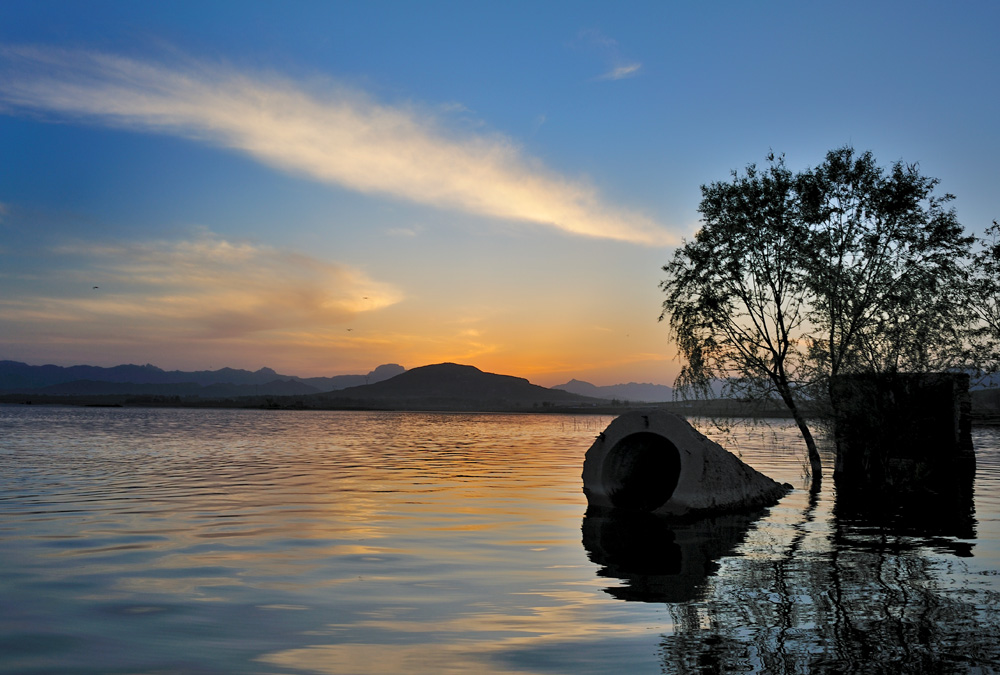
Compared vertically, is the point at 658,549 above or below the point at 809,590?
below

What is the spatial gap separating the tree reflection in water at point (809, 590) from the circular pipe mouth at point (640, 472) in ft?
7.08

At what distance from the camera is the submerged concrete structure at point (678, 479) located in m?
17.5

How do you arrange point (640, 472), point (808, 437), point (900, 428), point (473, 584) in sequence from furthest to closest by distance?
point (808, 437) → point (900, 428) → point (640, 472) → point (473, 584)

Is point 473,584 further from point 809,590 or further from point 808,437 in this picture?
point 808,437

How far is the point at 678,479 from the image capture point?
62.1 feet

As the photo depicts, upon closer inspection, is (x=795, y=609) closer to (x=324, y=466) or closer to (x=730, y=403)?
(x=730, y=403)

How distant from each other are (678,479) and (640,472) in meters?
2.54

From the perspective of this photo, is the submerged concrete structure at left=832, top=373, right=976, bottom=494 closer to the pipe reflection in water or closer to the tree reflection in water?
the tree reflection in water

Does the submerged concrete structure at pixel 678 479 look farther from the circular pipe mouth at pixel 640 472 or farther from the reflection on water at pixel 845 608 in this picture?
the reflection on water at pixel 845 608

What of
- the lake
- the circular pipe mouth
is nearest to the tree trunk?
the lake

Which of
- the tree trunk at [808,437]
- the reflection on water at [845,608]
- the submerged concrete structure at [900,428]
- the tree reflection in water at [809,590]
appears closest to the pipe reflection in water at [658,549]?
the tree reflection in water at [809,590]

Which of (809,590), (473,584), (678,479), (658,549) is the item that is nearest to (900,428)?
(678,479)

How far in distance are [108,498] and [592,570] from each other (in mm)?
13766

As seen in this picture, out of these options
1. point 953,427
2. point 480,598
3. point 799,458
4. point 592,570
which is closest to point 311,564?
point 480,598
